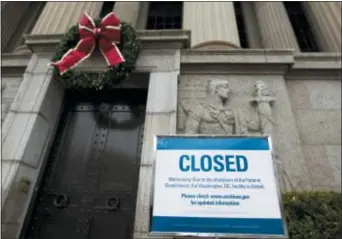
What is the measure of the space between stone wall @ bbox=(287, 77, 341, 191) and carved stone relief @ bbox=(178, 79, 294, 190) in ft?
3.02

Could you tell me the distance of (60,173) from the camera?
679 centimetres

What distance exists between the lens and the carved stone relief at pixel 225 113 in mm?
6156

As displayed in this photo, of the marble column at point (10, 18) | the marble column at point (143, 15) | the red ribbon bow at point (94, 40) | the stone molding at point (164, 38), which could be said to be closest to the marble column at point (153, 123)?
the stone molding at point (164, 38)

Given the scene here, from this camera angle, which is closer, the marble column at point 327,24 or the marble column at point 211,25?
the marble column at point 211,25

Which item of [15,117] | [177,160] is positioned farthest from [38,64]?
[177,160]

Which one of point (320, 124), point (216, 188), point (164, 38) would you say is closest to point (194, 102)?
point (164, 38)

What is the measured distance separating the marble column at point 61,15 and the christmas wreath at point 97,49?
1.98 metres

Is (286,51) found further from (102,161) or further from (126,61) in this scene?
(102,161)

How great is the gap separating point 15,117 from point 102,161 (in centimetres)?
234

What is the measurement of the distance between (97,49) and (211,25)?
3.71 metres

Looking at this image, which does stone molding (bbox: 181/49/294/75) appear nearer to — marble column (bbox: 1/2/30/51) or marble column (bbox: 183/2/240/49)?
marble column (bbox: 183/2/240/49)

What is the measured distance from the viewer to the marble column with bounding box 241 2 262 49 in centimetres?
1166

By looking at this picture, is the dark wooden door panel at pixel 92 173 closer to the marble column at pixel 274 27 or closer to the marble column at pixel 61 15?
the marble column at pixel 61 15

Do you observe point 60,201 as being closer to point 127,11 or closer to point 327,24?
point 127,11
